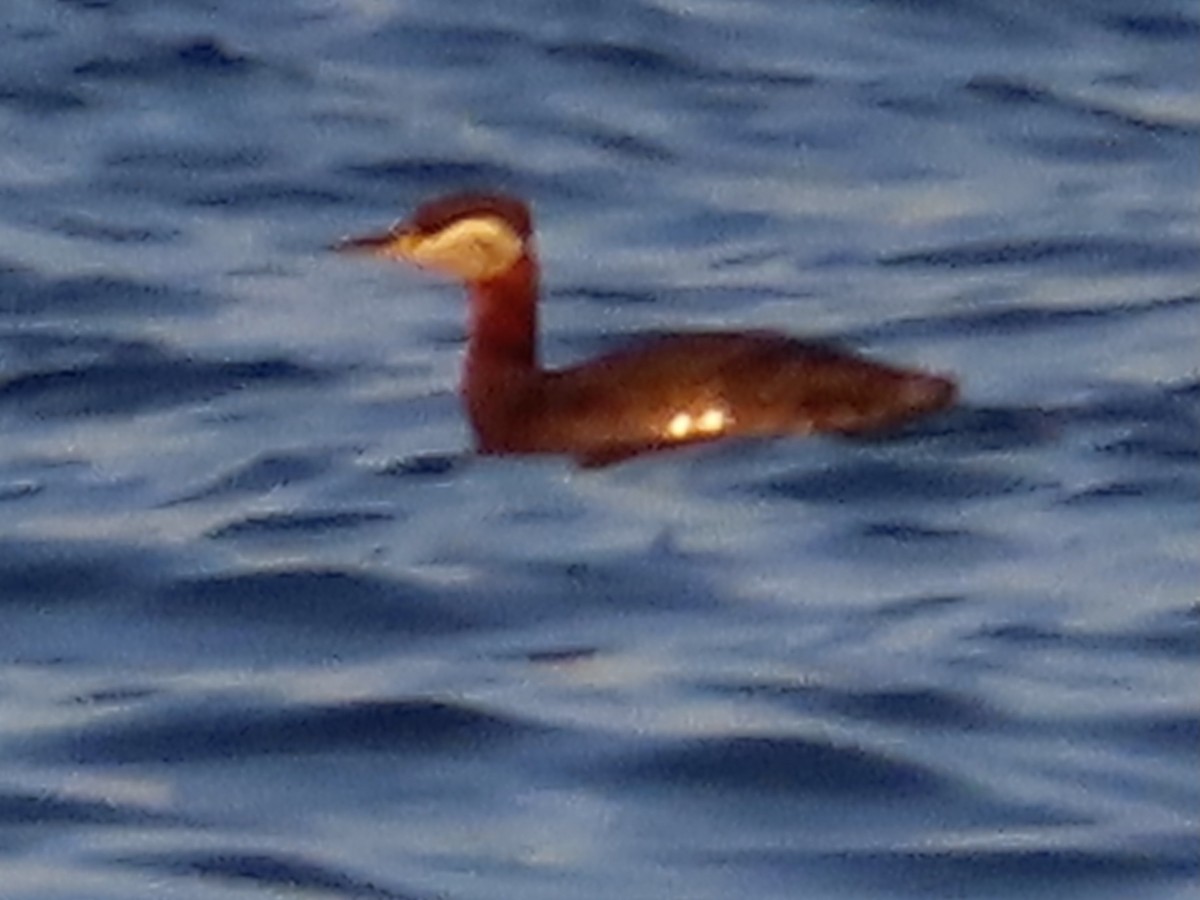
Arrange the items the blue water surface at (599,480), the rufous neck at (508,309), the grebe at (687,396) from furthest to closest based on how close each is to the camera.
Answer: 1. the rufous neck at (508,309)
2. the grebe at (687,396)
3. the blue water surface at (599,480)

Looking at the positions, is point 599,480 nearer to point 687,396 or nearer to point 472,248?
point 687,396

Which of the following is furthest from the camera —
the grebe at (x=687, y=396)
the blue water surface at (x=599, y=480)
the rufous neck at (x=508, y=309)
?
the rufous neck at (x=508, y=309)

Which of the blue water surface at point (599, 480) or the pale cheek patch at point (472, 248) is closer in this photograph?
the blue water surface at point (599, 480)

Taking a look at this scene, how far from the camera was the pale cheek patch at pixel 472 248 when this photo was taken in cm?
1403

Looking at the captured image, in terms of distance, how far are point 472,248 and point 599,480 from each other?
106 cm

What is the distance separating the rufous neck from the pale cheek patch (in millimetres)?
27

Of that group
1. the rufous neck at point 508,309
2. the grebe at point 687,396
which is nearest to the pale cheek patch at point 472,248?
the rufous neck at point 508,309

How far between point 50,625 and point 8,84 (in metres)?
6.39

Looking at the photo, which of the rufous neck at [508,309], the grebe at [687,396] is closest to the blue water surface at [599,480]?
the grebe at [687,396]

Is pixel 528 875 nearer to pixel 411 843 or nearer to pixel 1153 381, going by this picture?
pixel 411 843

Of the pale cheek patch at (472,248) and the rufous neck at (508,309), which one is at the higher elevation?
the pale cheek patch at (472,248)

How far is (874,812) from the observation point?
425 inches

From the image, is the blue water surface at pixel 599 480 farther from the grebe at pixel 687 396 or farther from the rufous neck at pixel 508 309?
the rufous neck at pixel 508 309

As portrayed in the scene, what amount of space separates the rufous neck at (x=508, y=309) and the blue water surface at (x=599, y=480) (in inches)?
8.8
